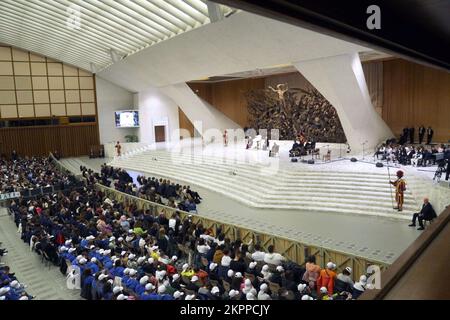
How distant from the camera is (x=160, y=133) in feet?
101

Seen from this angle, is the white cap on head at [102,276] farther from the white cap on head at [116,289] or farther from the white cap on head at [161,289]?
the white cap on head at [161,289]

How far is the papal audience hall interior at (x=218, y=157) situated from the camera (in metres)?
6.50

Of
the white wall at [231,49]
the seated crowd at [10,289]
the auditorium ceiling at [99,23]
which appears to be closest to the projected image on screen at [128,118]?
the auditorium ceiling at [99,23]

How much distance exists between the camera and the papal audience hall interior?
6500mm

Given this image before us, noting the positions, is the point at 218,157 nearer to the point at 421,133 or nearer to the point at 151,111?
the point at 421,133

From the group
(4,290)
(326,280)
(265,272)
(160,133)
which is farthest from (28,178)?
(326,280)

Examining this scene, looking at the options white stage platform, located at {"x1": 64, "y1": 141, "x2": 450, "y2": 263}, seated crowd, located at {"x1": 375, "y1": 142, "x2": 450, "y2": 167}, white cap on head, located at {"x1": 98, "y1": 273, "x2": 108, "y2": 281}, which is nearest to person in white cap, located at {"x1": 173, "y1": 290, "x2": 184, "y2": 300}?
white cap on head, located at {"x1": 98, "y1": 273, "x2": 108, "y2": 281}

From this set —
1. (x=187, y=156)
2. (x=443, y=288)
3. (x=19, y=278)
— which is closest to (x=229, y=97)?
(x=187, y=156)

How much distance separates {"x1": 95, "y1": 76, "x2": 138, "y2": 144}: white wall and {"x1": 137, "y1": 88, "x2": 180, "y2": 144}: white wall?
160 cm

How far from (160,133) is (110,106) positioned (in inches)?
180

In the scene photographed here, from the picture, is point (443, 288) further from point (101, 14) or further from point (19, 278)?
point (101, 14)

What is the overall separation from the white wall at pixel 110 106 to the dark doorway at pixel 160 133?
1.82 meters

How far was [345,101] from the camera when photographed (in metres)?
16.6
